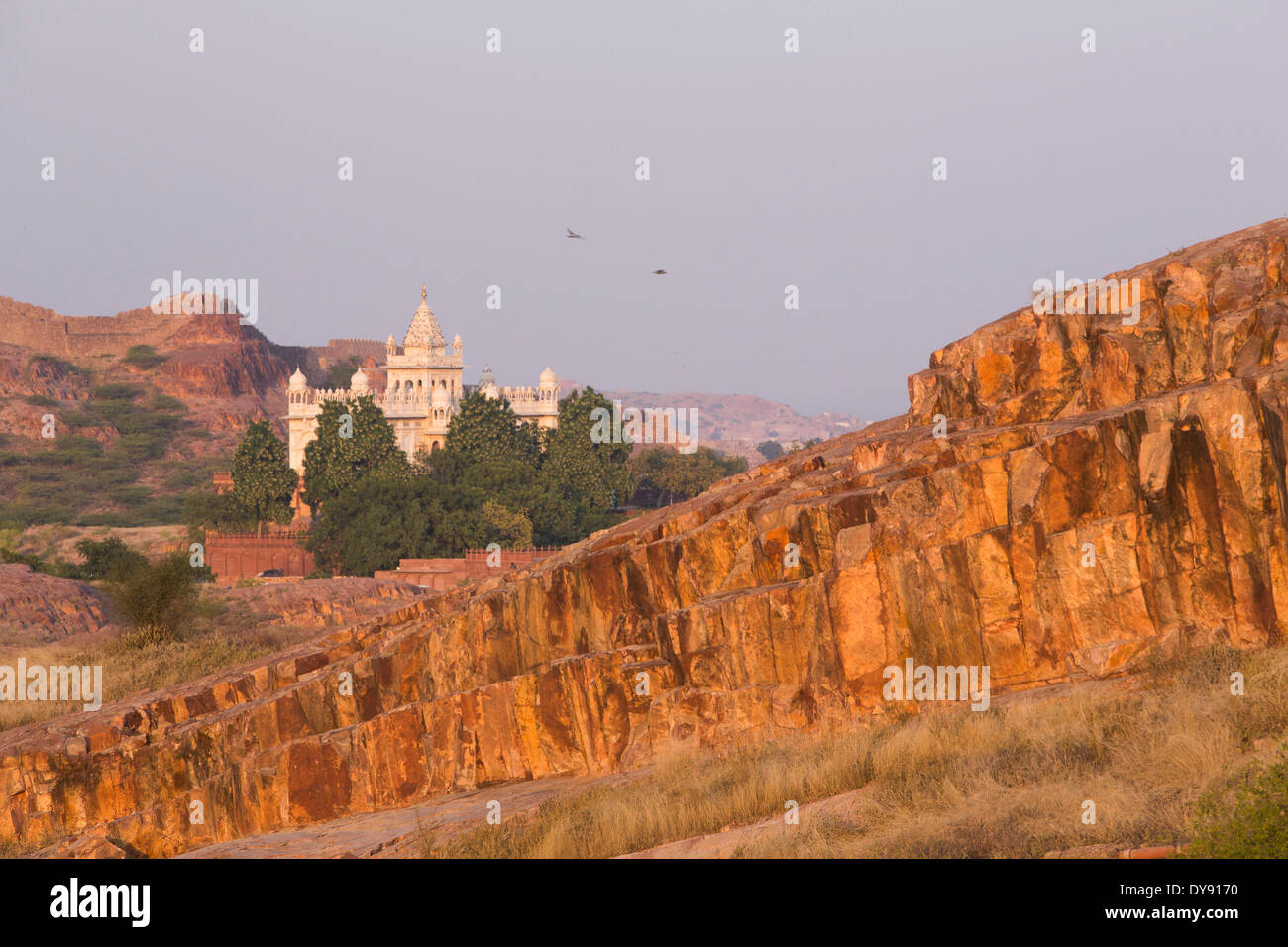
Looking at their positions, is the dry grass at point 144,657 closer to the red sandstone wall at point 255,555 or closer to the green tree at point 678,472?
the red sandstone wall at point 255,555

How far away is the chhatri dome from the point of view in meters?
92.9

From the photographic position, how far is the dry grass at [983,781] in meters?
10.8

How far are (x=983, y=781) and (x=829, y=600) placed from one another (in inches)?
194

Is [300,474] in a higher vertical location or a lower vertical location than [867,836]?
higher

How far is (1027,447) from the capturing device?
16781mm

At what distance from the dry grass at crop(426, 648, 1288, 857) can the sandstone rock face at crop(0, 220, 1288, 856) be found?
54.0 inches

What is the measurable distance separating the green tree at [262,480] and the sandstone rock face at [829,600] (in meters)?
60.4

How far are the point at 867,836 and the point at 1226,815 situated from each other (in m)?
2.89

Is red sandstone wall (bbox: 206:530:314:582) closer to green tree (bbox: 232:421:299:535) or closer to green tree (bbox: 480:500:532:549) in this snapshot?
green tree (bbox: 232:421:299:535)

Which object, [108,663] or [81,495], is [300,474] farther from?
[108,663]

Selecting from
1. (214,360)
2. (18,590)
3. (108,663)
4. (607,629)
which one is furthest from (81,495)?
(607,629)

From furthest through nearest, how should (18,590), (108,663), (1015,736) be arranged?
(18,590) → (108,663) → (1015,736)

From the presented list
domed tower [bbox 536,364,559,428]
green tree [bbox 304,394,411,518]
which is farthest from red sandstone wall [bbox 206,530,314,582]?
domed tower [bbox 536,364,559,428]

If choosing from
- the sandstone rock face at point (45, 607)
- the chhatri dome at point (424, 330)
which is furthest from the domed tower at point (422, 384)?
the sandstone rock face at point (45, 607)
